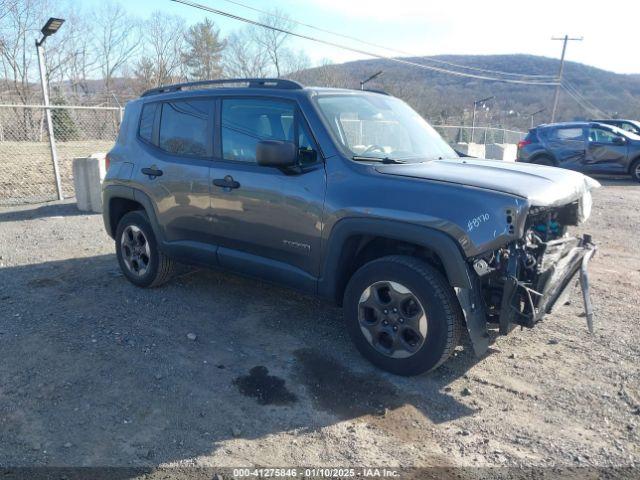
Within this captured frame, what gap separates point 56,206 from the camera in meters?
9.73

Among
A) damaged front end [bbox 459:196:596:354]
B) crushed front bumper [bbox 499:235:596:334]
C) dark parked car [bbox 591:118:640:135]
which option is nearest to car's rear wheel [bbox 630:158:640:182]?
dark parked car [bbox 591:118:640:135]

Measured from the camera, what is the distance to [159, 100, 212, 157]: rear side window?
14.9ft

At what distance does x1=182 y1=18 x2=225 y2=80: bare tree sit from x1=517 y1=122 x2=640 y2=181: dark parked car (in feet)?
106

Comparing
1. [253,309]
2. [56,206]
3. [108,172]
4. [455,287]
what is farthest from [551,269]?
[56,206]

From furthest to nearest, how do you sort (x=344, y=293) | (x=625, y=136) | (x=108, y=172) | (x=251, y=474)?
1. (x=625, y=136)
2. (x=108, y=172)
3. (x=344, y=293)
4. (x=251, y=474)

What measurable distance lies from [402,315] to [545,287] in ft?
3.04

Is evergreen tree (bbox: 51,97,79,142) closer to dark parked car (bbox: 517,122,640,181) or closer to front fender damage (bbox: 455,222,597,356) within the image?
dark parked car (bbox: 517,122,640,181)

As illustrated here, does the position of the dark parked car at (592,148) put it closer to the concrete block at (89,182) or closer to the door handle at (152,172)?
the concrete block at (89,182)

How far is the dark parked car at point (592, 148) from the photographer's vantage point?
13.8 meters

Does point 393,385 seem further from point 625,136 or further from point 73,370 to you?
point 625,136

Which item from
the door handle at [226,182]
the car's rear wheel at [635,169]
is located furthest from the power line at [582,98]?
the door handle at [226,182]

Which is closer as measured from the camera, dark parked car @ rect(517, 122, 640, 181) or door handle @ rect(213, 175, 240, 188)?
door handle @ rect(213, 175, 240, 188)

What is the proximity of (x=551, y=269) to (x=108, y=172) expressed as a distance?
14.6 ft

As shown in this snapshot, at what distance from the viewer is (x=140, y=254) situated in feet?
17.4
